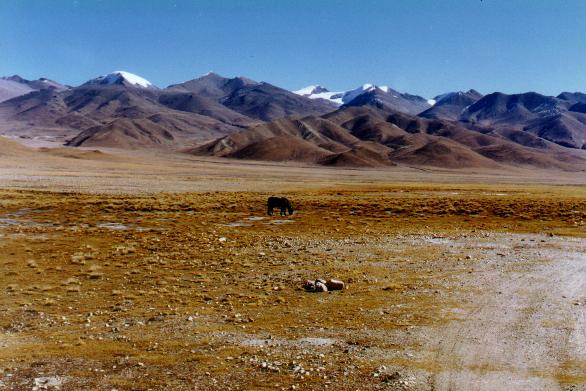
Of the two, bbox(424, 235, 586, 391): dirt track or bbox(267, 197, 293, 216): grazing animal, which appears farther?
bbox(267, 197, 293, 216): grazing animal

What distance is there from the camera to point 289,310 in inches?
601

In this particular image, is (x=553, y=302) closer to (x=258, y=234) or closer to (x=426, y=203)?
(x=258, y=234)

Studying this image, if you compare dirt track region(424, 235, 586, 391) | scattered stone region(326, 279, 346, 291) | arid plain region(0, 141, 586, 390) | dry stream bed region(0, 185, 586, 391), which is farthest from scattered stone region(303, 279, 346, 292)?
dirt track region(424, 235, 586, 391)

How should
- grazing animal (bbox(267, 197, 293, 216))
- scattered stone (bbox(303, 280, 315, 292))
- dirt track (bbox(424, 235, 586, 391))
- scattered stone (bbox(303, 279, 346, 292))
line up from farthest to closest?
grazing animal (bbox(267, 197, 293, 216)), scattered stone (bbox(303, 280, 315, 292)), scattered stone (bbox(303, 279, 346, 292)), dirt track (bbox(424, 235, 586, 391))

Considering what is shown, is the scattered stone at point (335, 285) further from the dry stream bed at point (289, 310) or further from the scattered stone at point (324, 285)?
the dry stream bed at point (289, 310)

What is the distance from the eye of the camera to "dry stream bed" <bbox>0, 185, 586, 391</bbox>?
433 inches

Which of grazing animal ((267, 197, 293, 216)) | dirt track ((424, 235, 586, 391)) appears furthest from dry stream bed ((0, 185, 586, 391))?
grazing animal ((267, 197, 293, 216))

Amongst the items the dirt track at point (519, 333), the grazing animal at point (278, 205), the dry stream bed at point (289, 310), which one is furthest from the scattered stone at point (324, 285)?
the grazing animal at point (278, 205)

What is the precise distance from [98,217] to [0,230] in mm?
8066

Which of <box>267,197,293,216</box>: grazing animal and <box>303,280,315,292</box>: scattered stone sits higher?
<box>267,197,293,216</box>: grazing animal

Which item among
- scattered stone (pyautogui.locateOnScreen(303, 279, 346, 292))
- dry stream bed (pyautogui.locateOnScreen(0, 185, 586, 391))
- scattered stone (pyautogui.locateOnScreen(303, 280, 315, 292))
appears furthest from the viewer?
scattered stone (pyautogui.locateOnScreen(303, 280, 315, 292))

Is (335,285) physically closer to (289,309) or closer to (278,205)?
(289,309)

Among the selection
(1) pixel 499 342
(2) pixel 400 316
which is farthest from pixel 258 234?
(1) pixel 499 342

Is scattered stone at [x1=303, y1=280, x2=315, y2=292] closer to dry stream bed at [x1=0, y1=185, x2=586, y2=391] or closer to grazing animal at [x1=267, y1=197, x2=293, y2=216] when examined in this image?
dry stream bed at [x1=0, y1=185, x2=586, y2=391]
